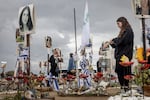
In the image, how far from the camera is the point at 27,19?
45.6 feet

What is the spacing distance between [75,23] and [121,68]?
9258mm

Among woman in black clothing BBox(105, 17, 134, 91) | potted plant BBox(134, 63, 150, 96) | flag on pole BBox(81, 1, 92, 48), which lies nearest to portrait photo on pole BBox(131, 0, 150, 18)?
woman in black clothing BBox(105, 17, 134, 91)

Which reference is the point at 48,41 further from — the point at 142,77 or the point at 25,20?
the point at 142,77

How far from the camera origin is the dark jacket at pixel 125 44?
8.55 metres

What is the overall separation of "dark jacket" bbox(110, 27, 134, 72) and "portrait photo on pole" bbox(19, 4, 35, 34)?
17.6 ft

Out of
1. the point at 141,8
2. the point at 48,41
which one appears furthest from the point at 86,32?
the point at 48,41

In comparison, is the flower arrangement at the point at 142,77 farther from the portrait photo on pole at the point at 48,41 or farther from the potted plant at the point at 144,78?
the portrait photo on pole at the point at 48,41

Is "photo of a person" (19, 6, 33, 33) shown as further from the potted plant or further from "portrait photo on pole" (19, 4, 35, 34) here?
the potted plant

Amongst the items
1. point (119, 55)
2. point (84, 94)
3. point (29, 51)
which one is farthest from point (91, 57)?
point (119, 55)

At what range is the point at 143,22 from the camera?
384 inches

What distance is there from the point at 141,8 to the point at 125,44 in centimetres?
168

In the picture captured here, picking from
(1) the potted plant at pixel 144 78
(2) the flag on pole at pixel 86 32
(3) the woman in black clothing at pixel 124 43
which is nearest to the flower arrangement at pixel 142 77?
(1) the potted plant at pixel 144 78

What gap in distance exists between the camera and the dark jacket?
8.55m

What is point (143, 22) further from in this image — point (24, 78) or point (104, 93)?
point (24, 78)
